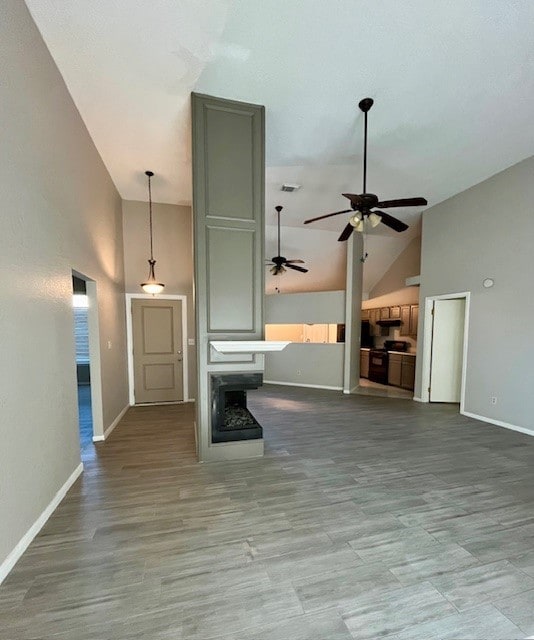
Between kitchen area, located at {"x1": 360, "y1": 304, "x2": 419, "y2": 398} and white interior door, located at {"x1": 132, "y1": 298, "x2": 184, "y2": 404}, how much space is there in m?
4.15

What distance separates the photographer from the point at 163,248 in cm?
528

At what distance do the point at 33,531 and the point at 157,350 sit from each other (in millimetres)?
3492

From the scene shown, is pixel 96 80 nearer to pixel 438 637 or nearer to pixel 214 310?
pixel 214 310

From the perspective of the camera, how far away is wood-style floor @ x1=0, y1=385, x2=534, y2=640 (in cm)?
138

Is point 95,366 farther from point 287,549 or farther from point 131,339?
point 287,549

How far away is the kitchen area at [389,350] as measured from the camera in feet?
22.0

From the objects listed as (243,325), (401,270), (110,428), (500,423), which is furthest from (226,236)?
(401,270)

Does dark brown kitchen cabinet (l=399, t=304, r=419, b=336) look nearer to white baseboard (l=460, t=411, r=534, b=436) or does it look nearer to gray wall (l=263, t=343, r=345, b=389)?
gray wall (l=263, t=343, r=345, b=389)

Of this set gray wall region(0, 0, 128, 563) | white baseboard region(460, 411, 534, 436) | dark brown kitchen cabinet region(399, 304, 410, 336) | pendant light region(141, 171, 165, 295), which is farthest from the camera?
dark brown kitchen cabinet region(399, 304, 410, 336)

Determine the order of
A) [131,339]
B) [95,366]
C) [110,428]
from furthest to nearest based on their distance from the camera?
1. [131,339]
2. [110,428]
3. [95,366]

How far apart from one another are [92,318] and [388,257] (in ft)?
23.2

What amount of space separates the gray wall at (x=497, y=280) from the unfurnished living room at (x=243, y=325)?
0.03 m

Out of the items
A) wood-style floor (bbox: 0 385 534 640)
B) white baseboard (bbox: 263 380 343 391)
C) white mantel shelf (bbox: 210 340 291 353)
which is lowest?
white baseboard (bbox: 263 380 343 391)

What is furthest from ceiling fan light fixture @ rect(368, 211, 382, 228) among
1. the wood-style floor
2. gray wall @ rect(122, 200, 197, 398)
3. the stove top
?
the stove top
